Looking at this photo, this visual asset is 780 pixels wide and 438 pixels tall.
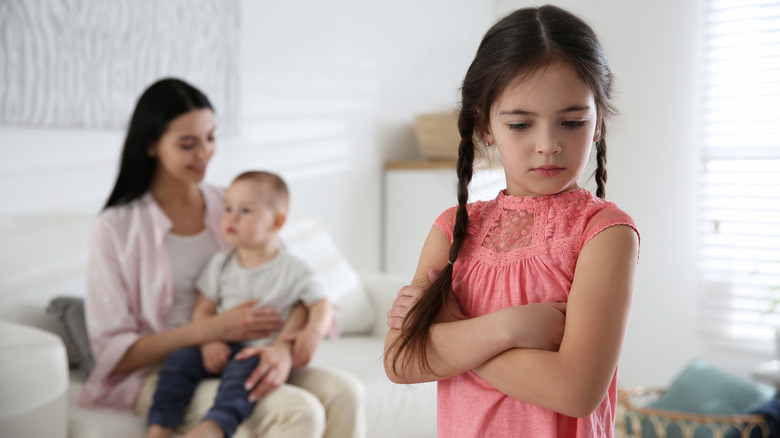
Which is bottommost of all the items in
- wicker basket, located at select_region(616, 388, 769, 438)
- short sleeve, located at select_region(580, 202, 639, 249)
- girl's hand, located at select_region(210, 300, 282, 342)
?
wicker basket, located at select_region(616, 388, 769, 438)

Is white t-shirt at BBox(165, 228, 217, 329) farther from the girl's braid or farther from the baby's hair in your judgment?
the girl's braid

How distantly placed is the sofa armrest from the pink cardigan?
38.3 inches

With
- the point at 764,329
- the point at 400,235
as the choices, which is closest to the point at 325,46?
the point at 400,235

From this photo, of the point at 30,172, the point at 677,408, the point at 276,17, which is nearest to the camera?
the point at 30,172

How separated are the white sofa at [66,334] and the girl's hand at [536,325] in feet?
1.21

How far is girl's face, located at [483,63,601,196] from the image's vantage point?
87cm

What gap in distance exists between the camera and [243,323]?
1795mm

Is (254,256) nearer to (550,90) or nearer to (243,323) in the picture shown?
(243,323)

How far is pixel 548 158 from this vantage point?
34.1 inches

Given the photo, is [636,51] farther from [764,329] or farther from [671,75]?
[764,329]

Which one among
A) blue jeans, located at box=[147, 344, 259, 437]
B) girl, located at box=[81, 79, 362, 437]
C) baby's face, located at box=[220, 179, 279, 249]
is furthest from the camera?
baby's face, located at box=[220, 179, 279, 249]

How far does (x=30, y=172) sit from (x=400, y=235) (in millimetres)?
1734

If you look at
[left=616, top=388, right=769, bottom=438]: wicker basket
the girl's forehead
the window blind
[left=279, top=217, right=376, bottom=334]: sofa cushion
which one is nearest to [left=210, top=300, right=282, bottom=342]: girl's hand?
[left=279, top=217, right=376, bottom=334]: sofa cushion

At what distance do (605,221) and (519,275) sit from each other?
127mm
